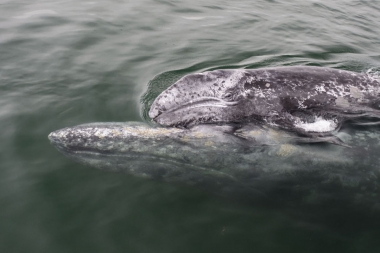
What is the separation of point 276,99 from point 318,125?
2.40ft

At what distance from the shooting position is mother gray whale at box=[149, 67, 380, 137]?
5.29 metres

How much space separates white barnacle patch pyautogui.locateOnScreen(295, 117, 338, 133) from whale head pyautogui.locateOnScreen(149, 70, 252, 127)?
0.79 meters

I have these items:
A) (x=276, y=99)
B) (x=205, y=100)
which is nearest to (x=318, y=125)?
(x=276, y=99)

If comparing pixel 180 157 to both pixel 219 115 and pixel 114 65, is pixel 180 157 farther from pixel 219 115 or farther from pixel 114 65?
pixel 114 65

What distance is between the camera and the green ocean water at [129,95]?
15.8 ft

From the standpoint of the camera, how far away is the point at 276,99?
531cm

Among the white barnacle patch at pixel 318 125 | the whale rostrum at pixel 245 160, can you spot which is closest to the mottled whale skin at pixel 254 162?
the whale rostrum at pixel 245 160

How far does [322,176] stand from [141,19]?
28.6ft

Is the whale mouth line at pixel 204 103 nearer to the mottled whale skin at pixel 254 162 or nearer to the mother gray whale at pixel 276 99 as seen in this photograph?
the mother gray whale at pixel 276 99

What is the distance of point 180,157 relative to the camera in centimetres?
519

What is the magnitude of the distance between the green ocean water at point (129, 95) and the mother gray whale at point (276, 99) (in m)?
1.22

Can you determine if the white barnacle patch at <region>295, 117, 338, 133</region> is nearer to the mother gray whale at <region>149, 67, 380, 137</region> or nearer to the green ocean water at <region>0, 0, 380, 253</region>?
the mother gray whale at <region>149, 67, 380, 137</region>

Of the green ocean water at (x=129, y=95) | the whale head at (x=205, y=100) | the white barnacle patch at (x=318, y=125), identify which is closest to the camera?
the green ocean water at (x=129, y=95)

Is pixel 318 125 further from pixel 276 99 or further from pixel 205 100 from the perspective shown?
pixel 205 100
